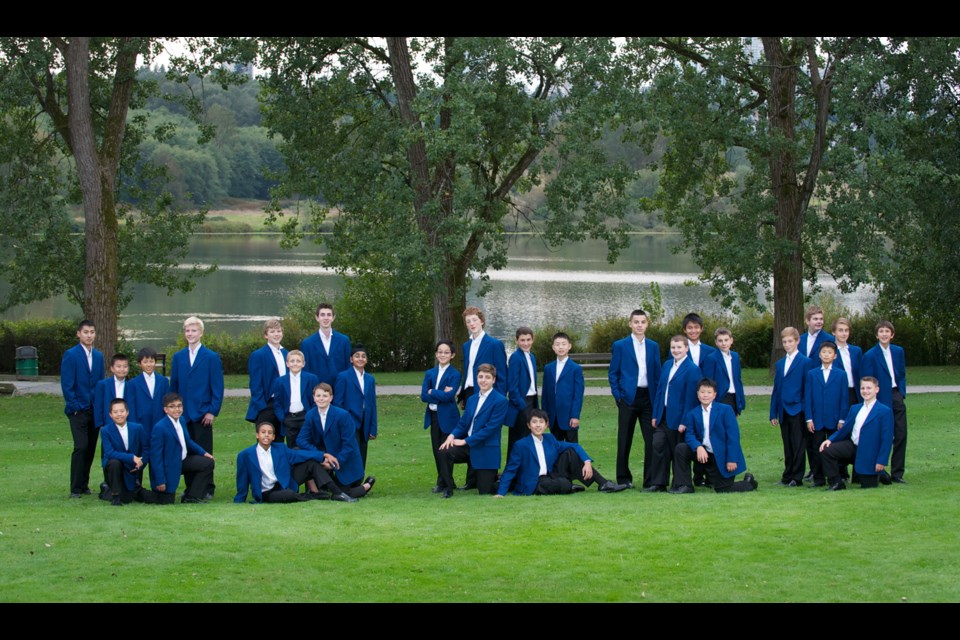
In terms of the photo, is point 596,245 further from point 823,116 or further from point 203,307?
point 823,116

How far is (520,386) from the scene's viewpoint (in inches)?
495

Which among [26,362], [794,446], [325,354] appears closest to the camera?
[794,446]

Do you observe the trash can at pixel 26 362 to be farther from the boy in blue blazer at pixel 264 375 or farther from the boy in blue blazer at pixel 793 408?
the boy in blue blazer at pixel 793 408

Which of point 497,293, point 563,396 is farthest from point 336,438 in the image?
point 497,293

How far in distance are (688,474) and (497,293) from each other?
4128 centimetres

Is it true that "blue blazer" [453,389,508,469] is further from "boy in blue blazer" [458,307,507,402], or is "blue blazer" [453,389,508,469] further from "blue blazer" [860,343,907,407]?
"blue blazer" [860,343,907,407]

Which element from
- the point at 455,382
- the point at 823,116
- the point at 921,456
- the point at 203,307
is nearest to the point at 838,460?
the point at 921,456

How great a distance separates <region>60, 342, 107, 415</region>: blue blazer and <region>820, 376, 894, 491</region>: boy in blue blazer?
7.69 metres

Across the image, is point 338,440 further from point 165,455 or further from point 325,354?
point 165,455

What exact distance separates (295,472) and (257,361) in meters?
1.58

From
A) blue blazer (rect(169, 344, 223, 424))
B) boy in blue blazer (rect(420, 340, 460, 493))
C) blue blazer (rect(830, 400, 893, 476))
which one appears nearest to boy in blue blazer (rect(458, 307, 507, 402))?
boy in blue blazer (rect(420, 340, 460, 493))

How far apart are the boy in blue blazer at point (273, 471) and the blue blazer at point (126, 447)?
1.05m

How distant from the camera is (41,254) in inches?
1061

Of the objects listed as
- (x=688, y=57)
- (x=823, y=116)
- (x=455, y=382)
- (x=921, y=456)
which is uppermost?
(x=688, y=57)
